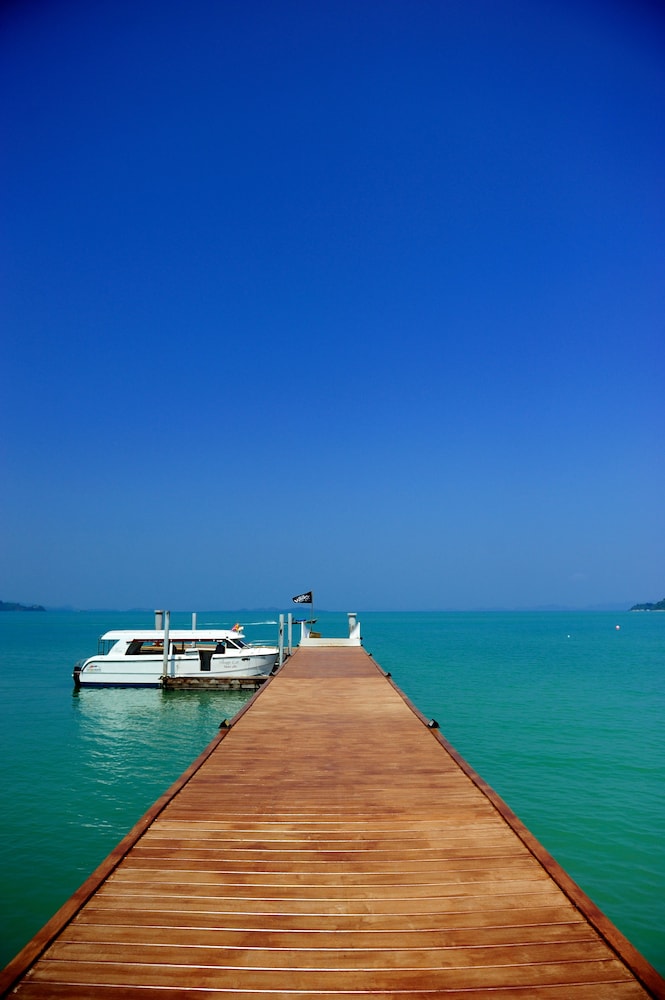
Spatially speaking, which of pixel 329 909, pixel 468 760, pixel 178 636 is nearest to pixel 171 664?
pixel 178 636

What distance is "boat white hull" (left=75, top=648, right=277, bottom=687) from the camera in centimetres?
2678

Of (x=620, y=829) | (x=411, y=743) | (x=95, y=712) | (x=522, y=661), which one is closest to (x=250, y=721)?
(x=411, y=743)

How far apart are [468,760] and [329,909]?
12248 mm

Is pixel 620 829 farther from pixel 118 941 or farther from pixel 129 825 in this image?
pixel 118 941

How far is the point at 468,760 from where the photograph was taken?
51.0ft

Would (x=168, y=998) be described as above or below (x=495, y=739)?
above

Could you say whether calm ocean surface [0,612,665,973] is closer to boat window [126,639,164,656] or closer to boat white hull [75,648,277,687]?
boat white hull [75,648,277,687]

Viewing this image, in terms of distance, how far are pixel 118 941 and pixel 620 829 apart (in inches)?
404

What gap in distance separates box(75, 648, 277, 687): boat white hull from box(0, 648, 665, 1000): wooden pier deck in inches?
782

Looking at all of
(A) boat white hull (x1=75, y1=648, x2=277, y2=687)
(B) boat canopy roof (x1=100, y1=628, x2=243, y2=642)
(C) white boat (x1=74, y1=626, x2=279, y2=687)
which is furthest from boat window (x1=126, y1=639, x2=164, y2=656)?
(A) boat white hull (x1=75, y1=648, x2=277, y2=687)

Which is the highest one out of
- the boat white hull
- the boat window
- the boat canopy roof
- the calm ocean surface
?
the boat canopy roof

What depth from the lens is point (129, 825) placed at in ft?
37.8

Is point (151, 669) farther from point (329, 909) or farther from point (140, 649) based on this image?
point (329, 909)

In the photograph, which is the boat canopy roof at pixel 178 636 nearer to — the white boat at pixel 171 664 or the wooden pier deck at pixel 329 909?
the white boat at pixel 171 664
